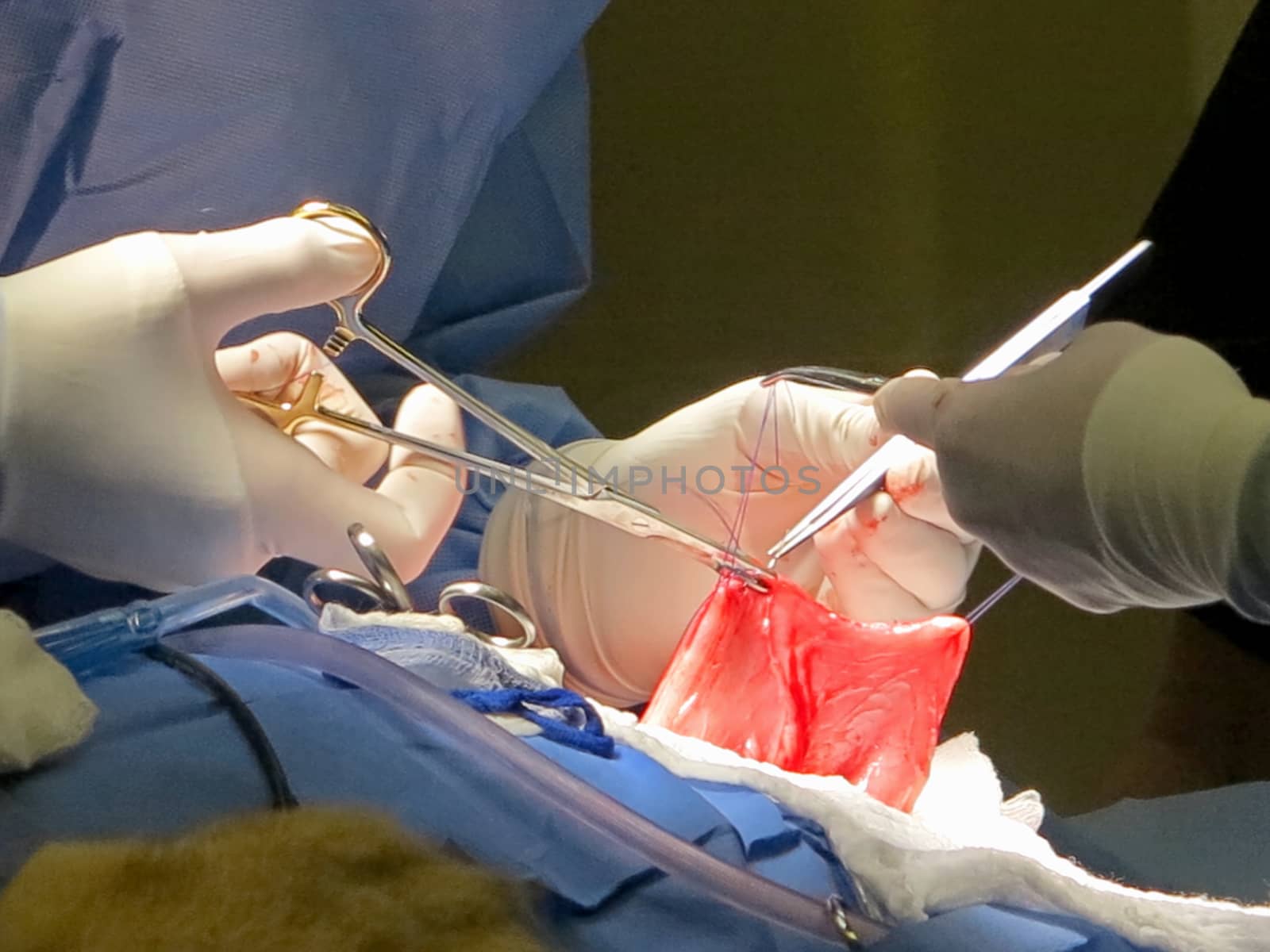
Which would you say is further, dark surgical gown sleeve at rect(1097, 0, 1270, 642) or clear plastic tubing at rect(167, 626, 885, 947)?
dark surgical gown sleeve at rect(1097, 0, 1270, 642)

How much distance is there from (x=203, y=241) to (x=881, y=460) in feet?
1.06

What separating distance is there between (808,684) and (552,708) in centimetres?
20

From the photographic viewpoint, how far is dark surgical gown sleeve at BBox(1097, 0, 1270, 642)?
0.64 meters

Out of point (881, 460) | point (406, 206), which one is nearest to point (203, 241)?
point (406, 206)

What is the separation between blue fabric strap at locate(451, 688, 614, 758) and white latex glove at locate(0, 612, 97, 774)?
0.41 feet

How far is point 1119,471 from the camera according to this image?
0.31 m

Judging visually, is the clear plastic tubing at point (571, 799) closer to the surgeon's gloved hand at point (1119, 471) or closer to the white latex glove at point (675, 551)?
the surgeon's gloved hand at point (1119, 471)

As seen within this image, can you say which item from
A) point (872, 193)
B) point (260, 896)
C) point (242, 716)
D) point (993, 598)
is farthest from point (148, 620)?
point (872, 193)

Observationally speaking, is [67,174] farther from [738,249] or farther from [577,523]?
[738,249]

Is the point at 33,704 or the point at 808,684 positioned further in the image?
the point at 808,684

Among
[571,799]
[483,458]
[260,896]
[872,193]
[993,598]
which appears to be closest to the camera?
[260,896]

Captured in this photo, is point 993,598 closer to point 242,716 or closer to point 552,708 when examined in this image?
point 552,708

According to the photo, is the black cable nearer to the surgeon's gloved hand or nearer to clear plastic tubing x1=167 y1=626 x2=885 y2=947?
clear plastic tubing x1=167 y1=626 x2=885 y2=947

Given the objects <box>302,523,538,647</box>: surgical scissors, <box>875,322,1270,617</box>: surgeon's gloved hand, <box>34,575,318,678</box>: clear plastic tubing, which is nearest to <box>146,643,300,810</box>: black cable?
<box>34,575,318,678</box>: clear plastic tubing
